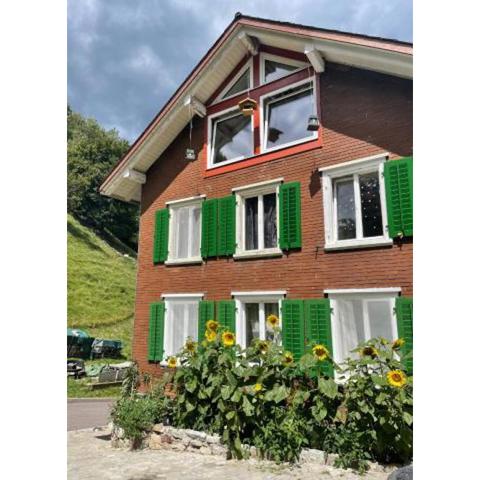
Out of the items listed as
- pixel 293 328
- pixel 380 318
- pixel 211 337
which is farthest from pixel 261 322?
pixel 380 318

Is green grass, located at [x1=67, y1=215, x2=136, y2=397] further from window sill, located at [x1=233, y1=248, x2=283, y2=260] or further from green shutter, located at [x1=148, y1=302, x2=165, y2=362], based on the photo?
window sill, located at [x1=233, y1=248, x2=283, y2=260]

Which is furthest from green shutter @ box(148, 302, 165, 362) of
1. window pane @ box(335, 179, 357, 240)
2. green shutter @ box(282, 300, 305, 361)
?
window pane @ box(335, 179, 357, 240)

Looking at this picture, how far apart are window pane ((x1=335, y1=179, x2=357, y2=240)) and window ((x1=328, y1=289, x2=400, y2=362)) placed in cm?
125

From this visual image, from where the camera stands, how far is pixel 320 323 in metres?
7.46

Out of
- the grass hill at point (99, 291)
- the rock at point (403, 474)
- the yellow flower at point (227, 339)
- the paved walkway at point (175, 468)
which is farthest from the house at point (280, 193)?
the grass hill at point (99, 291)

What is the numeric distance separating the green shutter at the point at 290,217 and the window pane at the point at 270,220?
46 centimetres

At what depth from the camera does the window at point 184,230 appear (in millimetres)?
10086

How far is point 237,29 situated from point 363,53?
349cm

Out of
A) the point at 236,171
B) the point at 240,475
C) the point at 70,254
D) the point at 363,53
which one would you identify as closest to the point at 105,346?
the point at 70,254

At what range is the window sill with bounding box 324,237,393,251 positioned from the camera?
7.07m

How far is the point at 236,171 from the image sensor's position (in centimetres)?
948

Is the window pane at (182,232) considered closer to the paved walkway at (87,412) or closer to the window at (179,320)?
the window at (179,320)

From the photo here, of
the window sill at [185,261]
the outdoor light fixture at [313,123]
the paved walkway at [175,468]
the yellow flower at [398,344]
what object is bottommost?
the paved walkway at [175,468]
